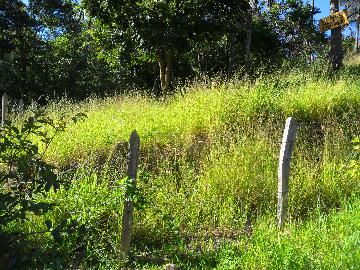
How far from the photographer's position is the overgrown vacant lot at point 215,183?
3.64 meters

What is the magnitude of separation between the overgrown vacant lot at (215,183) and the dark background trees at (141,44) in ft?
6.20

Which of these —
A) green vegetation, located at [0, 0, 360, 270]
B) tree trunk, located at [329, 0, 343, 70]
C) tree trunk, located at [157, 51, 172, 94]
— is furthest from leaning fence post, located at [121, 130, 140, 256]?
tree trunk, located at [329, 0, 343, 70]

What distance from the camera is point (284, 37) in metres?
18.7

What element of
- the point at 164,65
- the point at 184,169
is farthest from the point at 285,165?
the point at 164,65

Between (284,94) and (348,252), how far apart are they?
447 cm

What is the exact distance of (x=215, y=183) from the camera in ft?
16.6

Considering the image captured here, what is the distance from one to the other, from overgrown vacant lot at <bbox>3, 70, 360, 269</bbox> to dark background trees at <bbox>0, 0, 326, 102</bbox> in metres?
1.89

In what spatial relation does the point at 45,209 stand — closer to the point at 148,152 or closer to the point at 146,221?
the point at 146,221

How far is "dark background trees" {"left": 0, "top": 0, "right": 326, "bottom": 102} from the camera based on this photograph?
10422mm

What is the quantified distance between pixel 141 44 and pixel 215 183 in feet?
20.6

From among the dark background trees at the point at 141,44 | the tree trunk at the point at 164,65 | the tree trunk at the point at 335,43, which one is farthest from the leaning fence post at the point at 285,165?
the tree trunk at the point at 335,43

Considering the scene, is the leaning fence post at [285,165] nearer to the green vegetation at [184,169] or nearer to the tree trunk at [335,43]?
the green vegetation at [184,169]

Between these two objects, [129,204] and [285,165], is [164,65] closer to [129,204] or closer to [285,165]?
[285,165]

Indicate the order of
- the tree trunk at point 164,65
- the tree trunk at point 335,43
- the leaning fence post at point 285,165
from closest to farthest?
the leaning fence post at point 285,165 < the tree trunk at point 164,65 < the tree trunk at point 335,43
